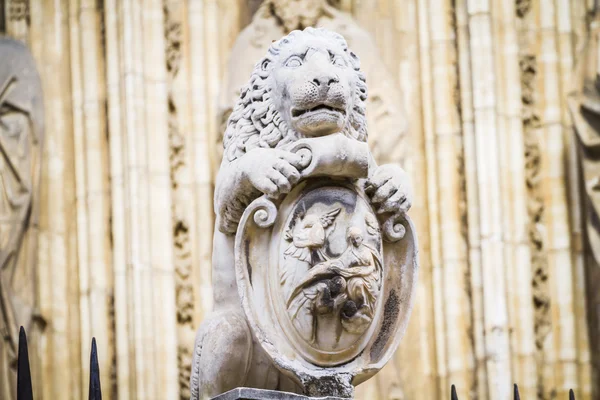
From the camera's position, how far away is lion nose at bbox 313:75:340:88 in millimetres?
7277

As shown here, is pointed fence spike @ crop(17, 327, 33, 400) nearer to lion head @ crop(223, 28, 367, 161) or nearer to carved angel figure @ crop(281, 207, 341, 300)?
carved angel figure @ crop(281, 207, 341, 300)

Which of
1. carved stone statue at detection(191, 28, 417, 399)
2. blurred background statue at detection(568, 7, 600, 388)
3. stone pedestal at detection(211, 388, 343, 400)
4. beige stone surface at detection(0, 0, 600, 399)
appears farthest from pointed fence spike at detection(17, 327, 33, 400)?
blurred background statue at detection(568, 7, 600, 388)

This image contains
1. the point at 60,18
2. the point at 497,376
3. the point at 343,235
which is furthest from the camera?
the point at 60,18

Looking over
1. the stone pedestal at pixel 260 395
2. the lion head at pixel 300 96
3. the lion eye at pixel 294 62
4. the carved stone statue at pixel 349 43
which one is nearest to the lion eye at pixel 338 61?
the lion head at pixel 300 96

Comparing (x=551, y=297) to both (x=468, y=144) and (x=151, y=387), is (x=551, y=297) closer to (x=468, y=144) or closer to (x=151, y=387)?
(x=468, y=144)

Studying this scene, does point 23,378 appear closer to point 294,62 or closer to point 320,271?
point 320,271

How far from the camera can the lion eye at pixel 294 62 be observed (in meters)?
7.42

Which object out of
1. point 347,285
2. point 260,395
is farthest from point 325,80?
point 260,395

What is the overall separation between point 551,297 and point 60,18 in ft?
11.1

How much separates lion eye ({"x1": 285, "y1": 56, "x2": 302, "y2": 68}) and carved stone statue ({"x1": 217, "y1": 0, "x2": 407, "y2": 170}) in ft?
12.3

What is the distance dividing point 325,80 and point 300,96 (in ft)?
0.37

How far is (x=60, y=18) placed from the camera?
11609 millimetres

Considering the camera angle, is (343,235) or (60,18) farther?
(60,18)

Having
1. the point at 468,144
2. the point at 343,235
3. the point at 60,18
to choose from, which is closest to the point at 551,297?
the point at 468,144
